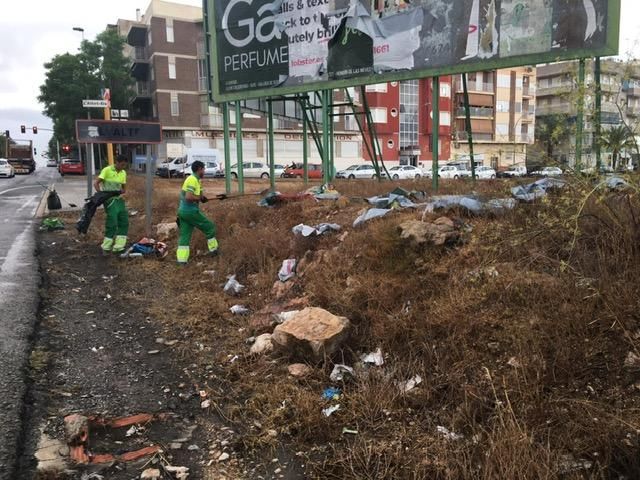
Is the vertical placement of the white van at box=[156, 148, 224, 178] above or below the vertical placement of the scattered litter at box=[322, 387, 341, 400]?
above

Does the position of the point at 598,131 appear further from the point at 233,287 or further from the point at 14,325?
the point at 14,325

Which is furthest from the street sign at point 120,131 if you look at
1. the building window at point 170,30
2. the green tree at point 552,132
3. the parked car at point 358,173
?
the building window at point 170,30

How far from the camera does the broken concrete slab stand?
4.27m

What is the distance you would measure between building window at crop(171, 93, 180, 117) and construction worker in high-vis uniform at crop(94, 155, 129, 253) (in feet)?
144

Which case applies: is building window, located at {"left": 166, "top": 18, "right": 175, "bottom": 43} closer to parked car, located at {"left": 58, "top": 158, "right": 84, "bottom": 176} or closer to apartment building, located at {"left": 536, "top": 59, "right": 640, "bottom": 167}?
parked car, located at {"left": 58, "top": 158, "right": 84, "bottom": 176}

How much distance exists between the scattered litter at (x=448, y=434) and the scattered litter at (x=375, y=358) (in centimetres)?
89

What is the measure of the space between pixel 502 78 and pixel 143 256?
63.7 meters

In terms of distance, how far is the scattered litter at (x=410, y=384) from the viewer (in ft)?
12.2

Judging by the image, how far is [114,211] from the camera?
372 inches

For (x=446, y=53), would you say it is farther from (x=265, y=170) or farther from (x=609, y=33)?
(x=265, y=170)

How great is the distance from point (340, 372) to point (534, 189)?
3.48 metres

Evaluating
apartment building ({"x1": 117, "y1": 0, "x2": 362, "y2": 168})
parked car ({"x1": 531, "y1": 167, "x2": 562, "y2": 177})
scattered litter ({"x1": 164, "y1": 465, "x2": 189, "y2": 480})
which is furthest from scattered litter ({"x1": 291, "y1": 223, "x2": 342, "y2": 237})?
apartment building ({"x1": 117, "y1": 0, "x2": 362, "y2": 168})

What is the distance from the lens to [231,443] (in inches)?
134

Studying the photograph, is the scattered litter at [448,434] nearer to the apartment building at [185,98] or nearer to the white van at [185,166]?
the white van at [185,166]
